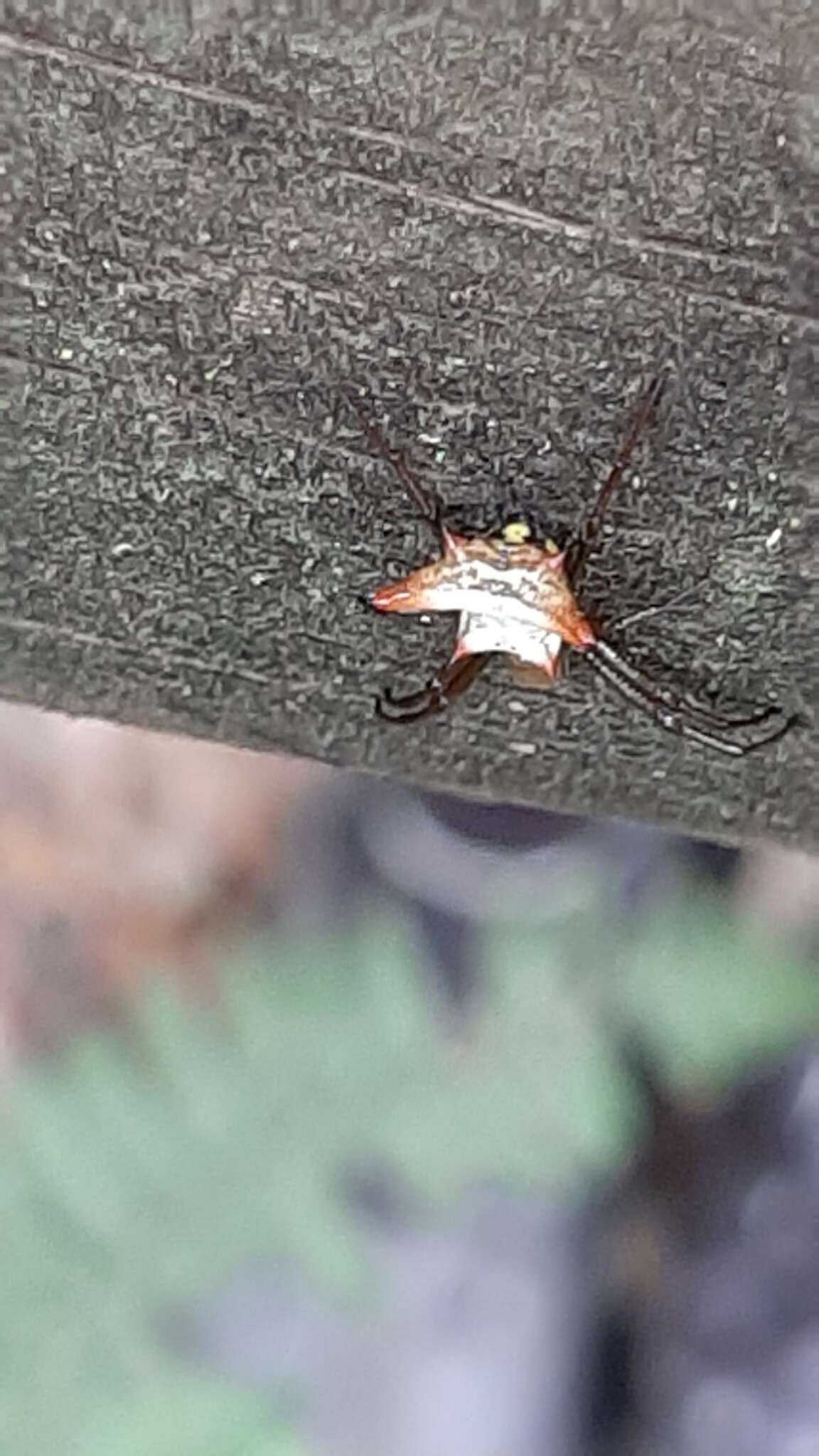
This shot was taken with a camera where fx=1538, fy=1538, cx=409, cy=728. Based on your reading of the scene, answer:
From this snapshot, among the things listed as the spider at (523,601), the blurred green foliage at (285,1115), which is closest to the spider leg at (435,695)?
the spider at (523,601)

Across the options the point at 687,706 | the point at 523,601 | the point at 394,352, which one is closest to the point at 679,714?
the point at 687,706

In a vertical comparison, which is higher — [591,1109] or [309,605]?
[309,605]

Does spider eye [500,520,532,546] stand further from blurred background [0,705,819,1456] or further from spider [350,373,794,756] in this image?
blurred background [0,705,819,1456]

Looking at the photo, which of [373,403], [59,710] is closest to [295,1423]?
[59,710]

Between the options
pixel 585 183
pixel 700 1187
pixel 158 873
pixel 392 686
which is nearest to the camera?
pixel 585 183

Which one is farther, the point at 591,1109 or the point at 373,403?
the point at 591,1109

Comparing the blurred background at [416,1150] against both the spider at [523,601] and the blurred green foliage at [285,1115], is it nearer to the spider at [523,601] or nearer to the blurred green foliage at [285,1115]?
the blurred green foliage at [285,1115]

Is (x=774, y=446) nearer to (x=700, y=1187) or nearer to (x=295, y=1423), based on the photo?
(x=700, y=1187)
